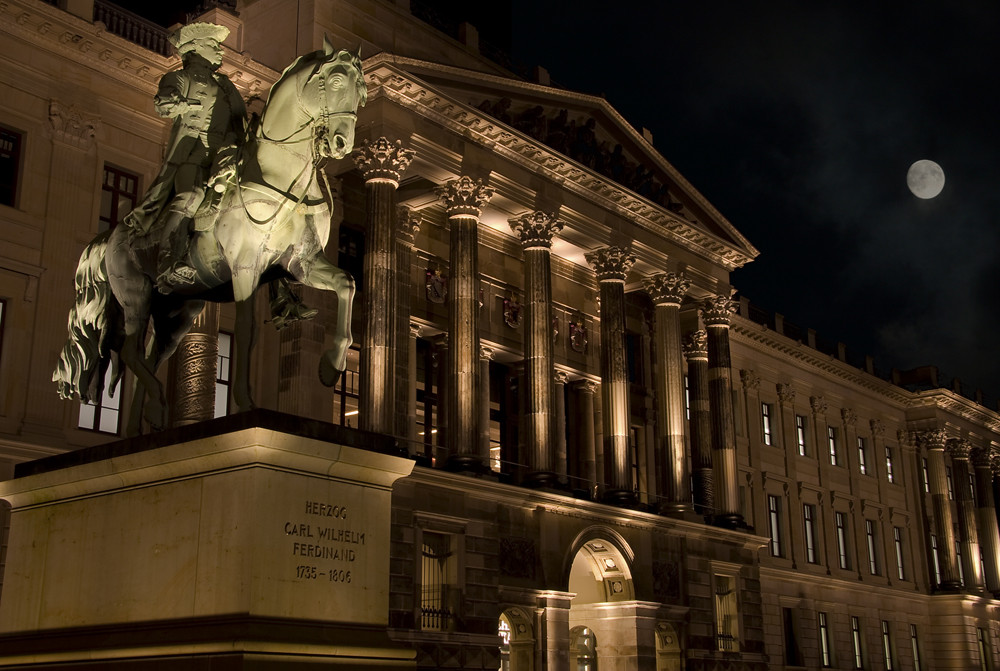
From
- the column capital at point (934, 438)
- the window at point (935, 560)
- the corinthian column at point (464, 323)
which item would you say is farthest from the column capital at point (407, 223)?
the window at point (935, 560)

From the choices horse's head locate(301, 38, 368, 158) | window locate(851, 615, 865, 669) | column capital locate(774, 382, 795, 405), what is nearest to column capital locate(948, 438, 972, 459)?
window locate(851, 615, 865, 669)

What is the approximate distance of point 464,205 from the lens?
111ft

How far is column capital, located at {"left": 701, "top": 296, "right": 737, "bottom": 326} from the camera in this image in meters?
44.4

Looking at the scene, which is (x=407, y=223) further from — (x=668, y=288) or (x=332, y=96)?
(x=332, y=96)

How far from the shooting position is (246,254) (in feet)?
37.3

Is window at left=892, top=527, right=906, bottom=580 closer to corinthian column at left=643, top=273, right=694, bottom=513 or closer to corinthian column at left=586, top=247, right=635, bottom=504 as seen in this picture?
corinthian column at left=643, top=273, right=694, bottom=513

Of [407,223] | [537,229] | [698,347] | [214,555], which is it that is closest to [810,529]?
[698,347]

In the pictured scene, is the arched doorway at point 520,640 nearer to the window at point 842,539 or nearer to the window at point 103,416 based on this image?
the window at point 103,416

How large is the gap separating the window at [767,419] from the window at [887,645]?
1280 centimetres

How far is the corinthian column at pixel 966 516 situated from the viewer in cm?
6694

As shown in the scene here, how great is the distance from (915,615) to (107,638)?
200 feet

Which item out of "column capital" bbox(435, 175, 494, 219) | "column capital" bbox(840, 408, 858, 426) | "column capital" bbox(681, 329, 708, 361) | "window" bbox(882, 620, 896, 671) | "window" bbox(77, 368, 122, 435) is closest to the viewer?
"window" bbox(77, 368, 122, 435)

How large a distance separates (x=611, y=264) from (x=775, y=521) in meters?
21.2

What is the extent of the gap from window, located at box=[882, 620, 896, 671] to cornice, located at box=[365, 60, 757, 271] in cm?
2527
